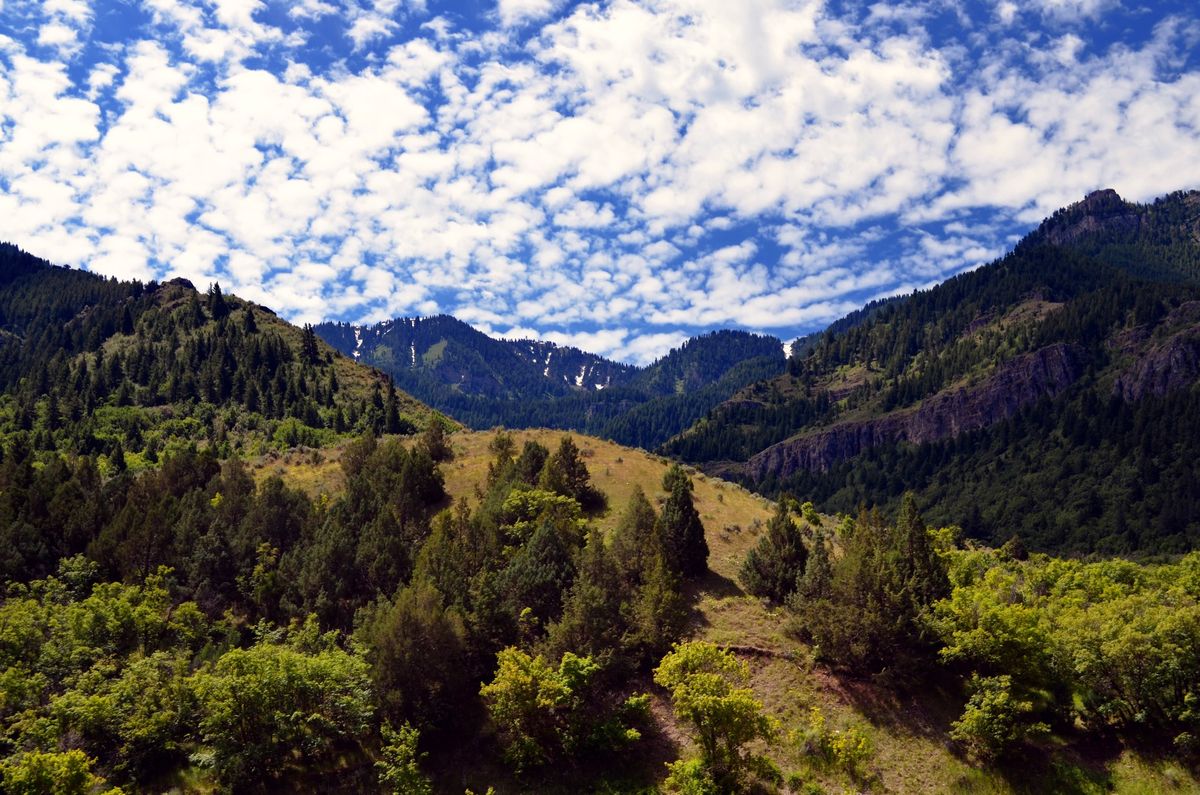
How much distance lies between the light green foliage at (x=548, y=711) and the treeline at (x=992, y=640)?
11.3m

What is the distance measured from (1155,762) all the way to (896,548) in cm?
1314

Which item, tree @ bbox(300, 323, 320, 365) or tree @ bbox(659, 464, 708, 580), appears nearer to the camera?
tree @ bbox(659, 464, 708, 580)

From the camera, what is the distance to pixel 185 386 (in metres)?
140

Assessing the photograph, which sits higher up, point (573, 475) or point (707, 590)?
point (573, 475)

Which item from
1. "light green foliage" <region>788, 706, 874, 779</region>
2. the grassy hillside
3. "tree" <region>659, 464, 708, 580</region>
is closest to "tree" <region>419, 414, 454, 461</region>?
"tree" <region>659, 464, 708, 580</region>

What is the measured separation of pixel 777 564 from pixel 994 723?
14.3m

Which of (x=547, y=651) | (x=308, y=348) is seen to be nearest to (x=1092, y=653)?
(x=547, y=651)

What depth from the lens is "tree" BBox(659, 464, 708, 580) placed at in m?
44.1

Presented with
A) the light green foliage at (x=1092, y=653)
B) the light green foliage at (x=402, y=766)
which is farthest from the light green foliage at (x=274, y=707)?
the light green foliage at (x=1092, y=653)

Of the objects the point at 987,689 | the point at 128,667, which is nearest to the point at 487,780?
the point at 128,667

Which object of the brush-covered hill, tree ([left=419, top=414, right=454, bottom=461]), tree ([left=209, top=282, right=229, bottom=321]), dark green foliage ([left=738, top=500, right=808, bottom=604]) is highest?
tree ([left=209, top=282, right=229, bottom=321])

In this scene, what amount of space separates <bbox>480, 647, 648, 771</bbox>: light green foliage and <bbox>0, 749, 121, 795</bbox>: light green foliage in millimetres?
14676

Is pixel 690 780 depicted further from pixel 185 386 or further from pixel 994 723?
pixel 185 386

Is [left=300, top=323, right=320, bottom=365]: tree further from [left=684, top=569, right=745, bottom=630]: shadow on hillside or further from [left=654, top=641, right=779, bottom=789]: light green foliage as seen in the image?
[left=654, top=641, right=779, bottom=789]: light green foliage
